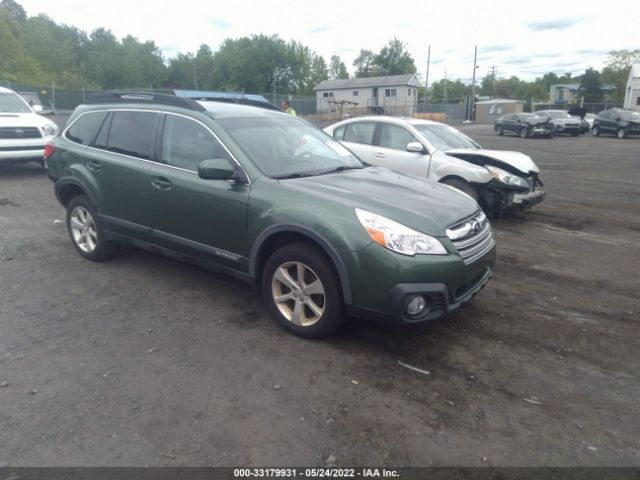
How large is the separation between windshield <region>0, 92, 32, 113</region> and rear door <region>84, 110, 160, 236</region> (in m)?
7.81

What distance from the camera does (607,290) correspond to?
485 centimetres

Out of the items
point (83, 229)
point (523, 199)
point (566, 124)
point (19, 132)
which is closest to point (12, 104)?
point (19, 132)

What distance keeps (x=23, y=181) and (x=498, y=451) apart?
1102 cm

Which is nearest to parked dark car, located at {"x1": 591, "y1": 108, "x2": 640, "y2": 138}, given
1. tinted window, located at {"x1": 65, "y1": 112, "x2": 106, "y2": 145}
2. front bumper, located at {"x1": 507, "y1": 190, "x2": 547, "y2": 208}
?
front bumper, located at {"x1": 507, "y1": 190, "x2": 547, "y2": 208}

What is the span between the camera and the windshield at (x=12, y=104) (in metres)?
11.0

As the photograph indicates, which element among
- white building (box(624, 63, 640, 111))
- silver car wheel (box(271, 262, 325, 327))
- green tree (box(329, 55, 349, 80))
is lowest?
silver car wheel (box(271, 262, 325, 327))

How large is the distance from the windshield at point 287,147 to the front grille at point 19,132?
8.12 metres

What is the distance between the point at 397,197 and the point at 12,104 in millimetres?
11252

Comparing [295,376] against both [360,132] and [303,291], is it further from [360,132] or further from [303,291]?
[360,132]

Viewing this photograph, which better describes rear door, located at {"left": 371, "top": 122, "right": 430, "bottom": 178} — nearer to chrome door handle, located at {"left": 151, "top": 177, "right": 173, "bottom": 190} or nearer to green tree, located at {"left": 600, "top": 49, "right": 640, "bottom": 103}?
chrome door handle, located at {"left": 151, "top": 177, "right": 173, "bottom": 190}

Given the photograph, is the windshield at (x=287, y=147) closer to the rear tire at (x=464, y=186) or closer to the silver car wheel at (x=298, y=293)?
the silver car wheel at (x=298, y=293)

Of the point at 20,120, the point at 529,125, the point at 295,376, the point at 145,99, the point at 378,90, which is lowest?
the point at 295,376

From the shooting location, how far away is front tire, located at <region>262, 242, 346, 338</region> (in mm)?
3479

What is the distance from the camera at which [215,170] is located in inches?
148
